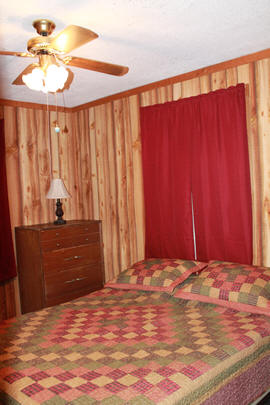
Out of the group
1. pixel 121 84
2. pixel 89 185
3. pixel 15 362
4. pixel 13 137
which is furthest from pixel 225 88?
pixel 15 362

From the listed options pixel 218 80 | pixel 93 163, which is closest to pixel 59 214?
pixel 93 163

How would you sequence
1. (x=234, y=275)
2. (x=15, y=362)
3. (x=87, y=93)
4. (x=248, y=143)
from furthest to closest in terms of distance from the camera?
(x=87, y=93) → (x=248, y=143) → (x=234, y=275) → (x=15, y=362)

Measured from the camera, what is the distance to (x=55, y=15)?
2.07 m

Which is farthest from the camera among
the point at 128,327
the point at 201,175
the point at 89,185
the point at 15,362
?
the point at 89,185

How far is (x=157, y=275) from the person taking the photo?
311 cm

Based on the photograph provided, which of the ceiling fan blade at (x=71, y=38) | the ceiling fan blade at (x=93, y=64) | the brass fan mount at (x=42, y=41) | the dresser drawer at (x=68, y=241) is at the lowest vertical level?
the dresser drawer at (x=68, y=241)

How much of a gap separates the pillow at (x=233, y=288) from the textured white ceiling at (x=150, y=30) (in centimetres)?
166

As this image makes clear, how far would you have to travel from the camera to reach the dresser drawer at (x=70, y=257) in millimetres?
3617

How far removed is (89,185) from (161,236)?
1.25m

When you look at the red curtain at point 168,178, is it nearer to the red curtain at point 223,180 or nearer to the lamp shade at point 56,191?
the red curtain at point 223,180

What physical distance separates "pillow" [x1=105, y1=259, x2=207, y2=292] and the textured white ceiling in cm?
168

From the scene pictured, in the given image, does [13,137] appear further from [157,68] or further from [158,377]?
[158,377]

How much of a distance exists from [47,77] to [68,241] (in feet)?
7.01

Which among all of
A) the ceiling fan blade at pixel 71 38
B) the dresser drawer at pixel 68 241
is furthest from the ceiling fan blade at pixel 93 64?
the dresser drawer at pixel 68 241
